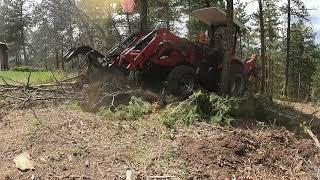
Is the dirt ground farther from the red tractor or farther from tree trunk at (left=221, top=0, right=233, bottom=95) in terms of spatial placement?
the red tractor

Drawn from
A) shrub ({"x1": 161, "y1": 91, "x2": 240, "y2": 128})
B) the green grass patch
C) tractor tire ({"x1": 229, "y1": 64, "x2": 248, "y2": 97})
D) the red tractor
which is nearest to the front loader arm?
the red tractor

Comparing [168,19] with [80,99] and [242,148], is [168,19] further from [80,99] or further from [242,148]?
[242,148]

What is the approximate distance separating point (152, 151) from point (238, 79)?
6252mm

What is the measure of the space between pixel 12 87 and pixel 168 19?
67.5ft

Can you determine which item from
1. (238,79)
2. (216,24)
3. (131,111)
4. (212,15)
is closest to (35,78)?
(216,24)

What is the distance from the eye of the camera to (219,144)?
770 centimetres

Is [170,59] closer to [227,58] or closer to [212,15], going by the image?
[227,58]

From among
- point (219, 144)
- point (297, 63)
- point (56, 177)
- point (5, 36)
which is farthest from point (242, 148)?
point (5, 36)

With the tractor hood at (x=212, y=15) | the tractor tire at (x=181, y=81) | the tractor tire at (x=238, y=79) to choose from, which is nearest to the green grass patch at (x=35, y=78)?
the tractor tire at (x=181, y=81)

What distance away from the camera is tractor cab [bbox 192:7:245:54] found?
12.6 m

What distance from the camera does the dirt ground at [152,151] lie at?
6.95 meters

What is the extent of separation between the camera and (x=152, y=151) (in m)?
7.60

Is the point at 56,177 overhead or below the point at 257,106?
below

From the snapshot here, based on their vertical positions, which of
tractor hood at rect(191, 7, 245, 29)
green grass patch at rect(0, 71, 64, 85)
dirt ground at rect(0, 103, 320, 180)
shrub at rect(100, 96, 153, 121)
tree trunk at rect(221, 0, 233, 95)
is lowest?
dirt ground at rect(0, 103, 320, 180)
